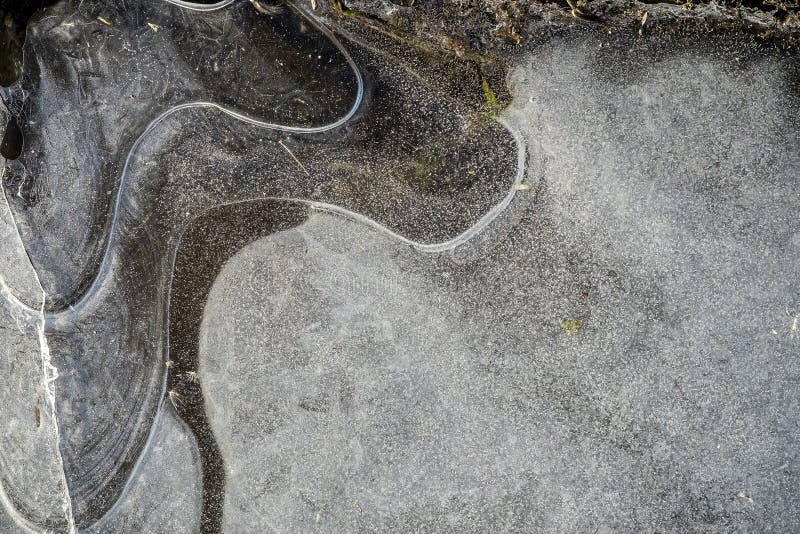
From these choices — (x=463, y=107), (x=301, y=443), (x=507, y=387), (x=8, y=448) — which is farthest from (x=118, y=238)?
(x=507, y=387)

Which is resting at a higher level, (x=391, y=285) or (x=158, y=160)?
(x=158, y=160)

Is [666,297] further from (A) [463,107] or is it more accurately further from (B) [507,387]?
(A) [463,107]

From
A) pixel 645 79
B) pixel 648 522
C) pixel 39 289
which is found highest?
pixel 645 79

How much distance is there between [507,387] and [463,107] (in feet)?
4.42

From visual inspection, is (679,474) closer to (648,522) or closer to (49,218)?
(648,522)

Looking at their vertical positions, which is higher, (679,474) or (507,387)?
(507,387)

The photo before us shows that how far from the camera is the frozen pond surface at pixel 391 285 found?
7.55 feet

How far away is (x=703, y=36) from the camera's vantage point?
231 centimetres

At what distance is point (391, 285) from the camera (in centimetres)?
235

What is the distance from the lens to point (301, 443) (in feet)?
7.73

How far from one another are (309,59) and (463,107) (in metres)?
0.78

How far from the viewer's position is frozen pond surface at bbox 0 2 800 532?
2.30 meters

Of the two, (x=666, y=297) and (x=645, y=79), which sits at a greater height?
(x=645, y=79)

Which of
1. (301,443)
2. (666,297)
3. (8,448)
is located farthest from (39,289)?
(666,297)
